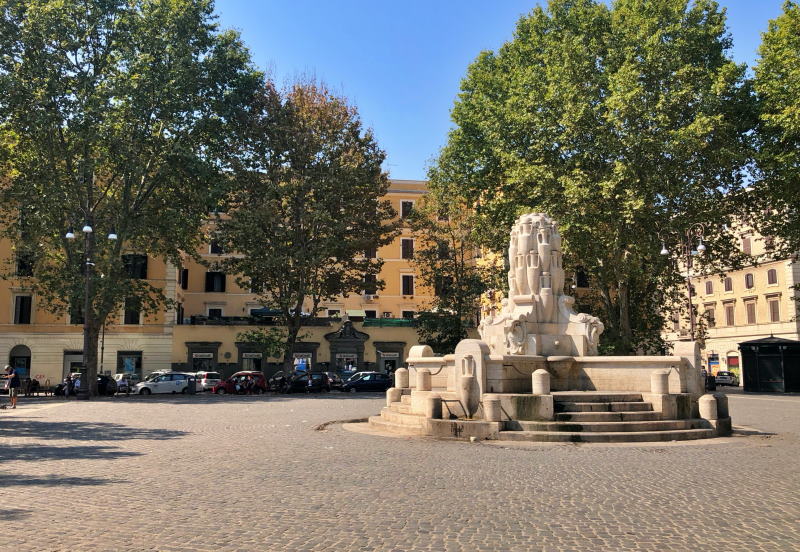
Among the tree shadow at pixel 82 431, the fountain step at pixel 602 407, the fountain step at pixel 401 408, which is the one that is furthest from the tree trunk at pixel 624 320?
the tree shadow at pixel 82 431

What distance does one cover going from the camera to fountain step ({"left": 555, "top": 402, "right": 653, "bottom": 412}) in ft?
46.4

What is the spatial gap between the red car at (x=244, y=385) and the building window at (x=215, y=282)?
17.5m

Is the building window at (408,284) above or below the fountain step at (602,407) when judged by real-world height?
above

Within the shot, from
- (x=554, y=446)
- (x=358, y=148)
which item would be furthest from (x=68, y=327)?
(x=554, y=446)

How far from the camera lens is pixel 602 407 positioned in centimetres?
1421

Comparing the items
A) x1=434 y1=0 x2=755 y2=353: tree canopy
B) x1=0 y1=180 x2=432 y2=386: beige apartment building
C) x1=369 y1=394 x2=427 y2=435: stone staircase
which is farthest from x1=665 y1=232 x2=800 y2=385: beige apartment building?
x1=369 y1=394 x2=427 y2=435: stone staircase

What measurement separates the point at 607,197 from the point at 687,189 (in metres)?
3.73

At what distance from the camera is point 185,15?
31516 mm

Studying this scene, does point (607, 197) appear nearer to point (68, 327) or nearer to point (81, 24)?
point (81, 24)

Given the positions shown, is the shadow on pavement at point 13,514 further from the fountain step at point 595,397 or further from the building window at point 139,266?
the building window at point 139,266

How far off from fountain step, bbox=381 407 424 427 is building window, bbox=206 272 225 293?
39.6 metres

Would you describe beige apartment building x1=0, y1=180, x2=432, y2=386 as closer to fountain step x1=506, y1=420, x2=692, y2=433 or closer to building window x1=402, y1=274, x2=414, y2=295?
building window x1=402, y1=274, x2=414, y2=295

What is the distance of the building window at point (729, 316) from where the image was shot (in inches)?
2254

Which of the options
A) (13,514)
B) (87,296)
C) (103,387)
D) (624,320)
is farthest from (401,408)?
(103,387)
